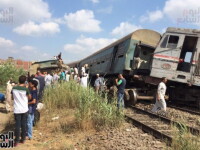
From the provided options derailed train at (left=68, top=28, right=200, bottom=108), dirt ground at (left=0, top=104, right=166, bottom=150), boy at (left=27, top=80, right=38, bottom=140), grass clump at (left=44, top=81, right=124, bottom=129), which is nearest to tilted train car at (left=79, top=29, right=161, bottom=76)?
derailed train at (left=68, top=28, right=200, bottom=108)

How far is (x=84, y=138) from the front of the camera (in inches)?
288

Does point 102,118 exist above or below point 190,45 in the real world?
below

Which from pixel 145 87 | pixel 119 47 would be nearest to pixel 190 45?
pixel 145 87

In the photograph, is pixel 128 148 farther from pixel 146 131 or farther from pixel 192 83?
pixel 192 83

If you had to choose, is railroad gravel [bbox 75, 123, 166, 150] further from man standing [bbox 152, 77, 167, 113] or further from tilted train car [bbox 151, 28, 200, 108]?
tilted train car [bbox 151, 28, 200, 108]

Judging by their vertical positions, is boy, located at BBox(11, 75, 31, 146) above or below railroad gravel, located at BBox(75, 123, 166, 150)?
above

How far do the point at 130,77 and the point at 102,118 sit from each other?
7583 mm

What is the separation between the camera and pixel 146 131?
794cm

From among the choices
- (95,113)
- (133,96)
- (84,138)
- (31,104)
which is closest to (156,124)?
(95,113)

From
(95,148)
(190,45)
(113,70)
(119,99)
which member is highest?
(190,45)

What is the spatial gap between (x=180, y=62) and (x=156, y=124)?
5113mm

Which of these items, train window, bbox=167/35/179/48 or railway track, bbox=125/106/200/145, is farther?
train window, bbox=167/35/179/48

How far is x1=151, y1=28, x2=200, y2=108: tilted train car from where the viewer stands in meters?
12.3

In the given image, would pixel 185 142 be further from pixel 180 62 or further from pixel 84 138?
pixel 180 62
